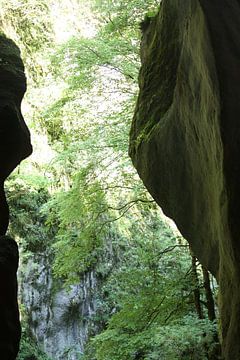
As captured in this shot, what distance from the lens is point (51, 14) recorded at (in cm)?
1738

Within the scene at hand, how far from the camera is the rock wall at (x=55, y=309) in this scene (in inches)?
663

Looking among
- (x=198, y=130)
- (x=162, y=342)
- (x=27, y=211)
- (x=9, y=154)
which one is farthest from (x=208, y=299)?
(x=27, y=211)

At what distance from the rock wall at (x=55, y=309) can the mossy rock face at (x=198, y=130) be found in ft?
35.8

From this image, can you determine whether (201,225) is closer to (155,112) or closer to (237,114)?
(155,112)

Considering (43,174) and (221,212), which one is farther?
(43,174)

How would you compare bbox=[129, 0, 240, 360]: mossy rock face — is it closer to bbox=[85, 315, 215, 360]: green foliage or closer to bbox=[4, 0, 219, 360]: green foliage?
bbox=[85, 315, 215, 360]: green foliage

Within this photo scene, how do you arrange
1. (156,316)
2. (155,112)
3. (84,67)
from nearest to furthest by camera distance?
1. (155,112)
2. (156,316)
3. (84,67)

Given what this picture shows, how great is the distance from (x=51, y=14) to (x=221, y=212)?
1499 centimetres

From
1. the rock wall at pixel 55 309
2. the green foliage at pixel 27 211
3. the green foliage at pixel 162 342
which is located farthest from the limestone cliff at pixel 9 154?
the rock wall at pixel 55 309

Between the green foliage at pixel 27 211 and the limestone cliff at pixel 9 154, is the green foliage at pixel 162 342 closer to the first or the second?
the limestone cliff at pixel 9 154

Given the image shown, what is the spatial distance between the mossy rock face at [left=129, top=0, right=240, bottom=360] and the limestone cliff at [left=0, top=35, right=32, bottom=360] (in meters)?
2.08

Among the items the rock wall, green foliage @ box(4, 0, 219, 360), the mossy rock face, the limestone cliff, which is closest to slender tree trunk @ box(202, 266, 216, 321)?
green foliage @ box(4, 0, 219, 360)

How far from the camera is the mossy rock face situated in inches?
163

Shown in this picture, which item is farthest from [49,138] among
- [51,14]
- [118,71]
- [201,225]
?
[201,225]
